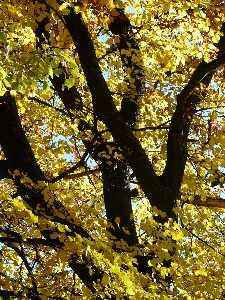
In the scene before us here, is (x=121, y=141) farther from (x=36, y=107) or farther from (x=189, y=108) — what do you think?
(x=36, y=107)

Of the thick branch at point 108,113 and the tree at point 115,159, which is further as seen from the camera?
the thick branch at point 108,113

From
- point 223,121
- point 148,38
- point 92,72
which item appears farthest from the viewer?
point 223,121

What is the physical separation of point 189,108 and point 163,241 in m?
1.94

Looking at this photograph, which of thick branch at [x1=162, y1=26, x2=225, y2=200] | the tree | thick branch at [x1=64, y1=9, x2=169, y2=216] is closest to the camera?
the tree

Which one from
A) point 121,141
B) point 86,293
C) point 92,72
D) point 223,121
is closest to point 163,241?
point 86,293

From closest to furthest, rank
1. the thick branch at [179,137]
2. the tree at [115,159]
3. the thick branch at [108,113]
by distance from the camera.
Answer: the tree at [115,159] → the thick branch at [108,113] → the thick branch at [179,137]

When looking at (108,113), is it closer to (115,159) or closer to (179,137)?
(179,137)

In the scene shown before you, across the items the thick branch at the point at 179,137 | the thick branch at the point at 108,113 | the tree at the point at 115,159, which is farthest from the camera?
the thick branch at the point at 179,137

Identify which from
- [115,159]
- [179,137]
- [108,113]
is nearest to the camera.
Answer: [108,113]

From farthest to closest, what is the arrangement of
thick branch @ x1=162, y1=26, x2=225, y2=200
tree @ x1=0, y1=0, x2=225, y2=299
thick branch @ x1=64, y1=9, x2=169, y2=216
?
thick branch @ x1=162, y1=26, x2=225, y2=200, thick branch @ x1=64, y1=9, x2=169, y2=216, tree @ x1=0, y1=0, x2=225, y2=299

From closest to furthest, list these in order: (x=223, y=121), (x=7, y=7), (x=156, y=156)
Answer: (x=7, y=7)
(x=223, y=121)
(x=156, y=156)

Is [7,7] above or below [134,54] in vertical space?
below

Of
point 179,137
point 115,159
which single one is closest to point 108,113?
point 179,137

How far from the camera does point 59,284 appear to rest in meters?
5.38
